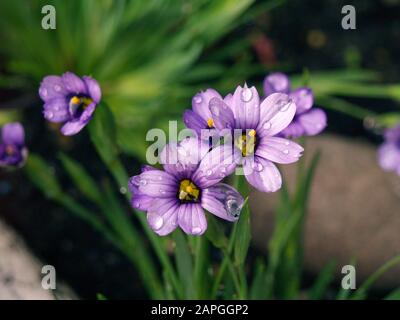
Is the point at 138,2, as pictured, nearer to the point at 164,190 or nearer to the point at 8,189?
the point at 8,189

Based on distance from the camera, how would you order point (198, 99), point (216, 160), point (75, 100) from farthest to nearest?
point (75, 100) < point (198, 99) < point (216, 160)

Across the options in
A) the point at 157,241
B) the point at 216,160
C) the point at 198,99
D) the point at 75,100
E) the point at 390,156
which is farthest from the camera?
the point at 390,156

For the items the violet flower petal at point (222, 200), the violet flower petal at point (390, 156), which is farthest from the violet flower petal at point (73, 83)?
the violet flower petal at point (390, 156)

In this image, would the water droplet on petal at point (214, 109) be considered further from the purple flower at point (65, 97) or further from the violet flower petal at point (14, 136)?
the violet flower petal at point (14, 136)

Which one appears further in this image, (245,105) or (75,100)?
(75,100)

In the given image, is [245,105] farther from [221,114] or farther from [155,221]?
[155,221]

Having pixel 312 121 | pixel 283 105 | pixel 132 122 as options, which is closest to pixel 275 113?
pixel 283 105
